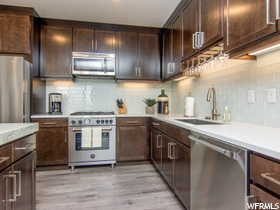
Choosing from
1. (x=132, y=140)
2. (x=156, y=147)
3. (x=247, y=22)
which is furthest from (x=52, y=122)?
(x=247, y=22)

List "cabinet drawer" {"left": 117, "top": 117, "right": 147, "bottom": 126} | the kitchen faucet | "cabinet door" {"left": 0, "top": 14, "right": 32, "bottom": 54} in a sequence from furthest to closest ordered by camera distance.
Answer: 1. "cabinet drawer" {"left": 117, "top": 117, "right": 147, "bottom": 126}
2. "cabinet door" {"left": 0, "top": 14, "right": 32, "bottom": 54}
3. the kitchen faucet

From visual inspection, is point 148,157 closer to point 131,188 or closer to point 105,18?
point 131,188

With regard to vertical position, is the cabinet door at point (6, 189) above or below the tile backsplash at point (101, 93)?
below

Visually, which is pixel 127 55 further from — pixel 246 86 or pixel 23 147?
pixel 23 147

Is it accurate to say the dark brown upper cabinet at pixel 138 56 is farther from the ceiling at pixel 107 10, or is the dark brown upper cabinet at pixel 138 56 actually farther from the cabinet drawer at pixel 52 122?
the cabinet drawer at pixel 52 122

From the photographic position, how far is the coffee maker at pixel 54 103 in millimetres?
3309

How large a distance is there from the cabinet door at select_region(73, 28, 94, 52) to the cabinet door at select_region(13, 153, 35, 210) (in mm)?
2241

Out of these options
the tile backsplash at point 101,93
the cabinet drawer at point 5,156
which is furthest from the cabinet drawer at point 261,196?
the tile backsplash at point 101,93

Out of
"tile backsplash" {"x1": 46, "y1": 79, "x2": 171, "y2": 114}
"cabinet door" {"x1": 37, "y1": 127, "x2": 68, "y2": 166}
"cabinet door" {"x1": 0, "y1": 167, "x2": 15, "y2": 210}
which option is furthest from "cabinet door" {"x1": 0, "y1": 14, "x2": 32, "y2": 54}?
"cabinet door" {"x1": 0, "y1": 167, "x2": 15, "y2": 210}

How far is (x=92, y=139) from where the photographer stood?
2.99 m

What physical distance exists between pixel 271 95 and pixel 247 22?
2.11 ft

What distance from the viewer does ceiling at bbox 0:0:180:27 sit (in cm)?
258

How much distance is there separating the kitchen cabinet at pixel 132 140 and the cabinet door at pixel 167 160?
0.81m

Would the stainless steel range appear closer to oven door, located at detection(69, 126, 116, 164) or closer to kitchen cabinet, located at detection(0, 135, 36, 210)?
oven door, located at detection(69, 126, 116, 164)
